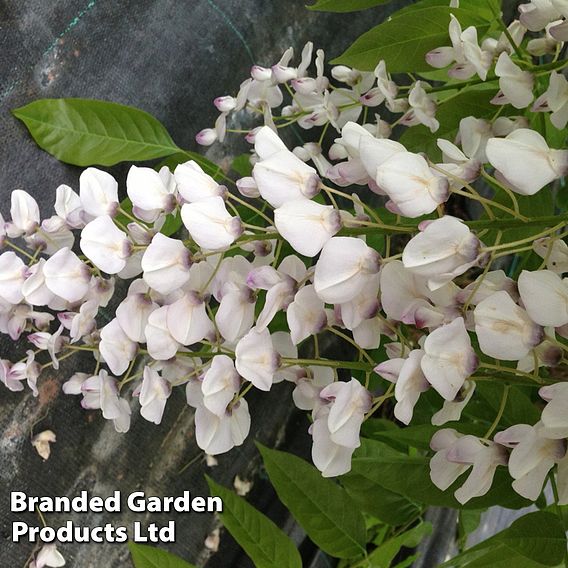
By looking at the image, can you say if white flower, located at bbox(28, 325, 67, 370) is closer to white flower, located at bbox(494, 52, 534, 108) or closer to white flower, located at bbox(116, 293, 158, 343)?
white flower, located at bbox(116, 293, 158, 343)

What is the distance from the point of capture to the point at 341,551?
0.77 m

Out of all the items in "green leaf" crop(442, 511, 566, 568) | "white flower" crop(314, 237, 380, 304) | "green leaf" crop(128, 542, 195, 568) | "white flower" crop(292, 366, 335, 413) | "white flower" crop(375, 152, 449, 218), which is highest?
"white flower" crop(375, 152, 449, 218)

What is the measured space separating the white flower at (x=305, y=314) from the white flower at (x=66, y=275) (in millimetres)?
155

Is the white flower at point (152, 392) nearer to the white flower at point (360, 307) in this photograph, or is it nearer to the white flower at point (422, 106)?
the white flower at point (360, 307)

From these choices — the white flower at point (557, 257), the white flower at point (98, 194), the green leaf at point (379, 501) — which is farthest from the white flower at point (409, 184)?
the green leaf at point (379, 501)

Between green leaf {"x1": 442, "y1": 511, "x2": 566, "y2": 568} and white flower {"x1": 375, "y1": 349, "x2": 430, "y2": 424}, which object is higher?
white flower {"x1": 375, "y1": 349, "x2": 430, "y2": 424}

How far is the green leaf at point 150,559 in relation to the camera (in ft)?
2.06

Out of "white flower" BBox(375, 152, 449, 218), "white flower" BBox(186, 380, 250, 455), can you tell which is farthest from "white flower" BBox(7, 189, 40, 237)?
"white flower" BBox(375, 152, 449, 218)

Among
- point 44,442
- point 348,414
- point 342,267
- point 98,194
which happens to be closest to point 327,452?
point 348,414

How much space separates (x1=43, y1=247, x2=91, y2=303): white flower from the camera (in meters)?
0.48

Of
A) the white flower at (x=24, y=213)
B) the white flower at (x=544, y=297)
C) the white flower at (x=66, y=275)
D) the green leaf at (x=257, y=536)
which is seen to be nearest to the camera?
the white flower at (x=544, y=297)

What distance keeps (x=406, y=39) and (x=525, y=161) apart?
236 mm

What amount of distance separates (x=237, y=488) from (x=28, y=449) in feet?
1.26

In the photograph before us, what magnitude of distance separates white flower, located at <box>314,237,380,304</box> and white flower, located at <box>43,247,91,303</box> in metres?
0.19
